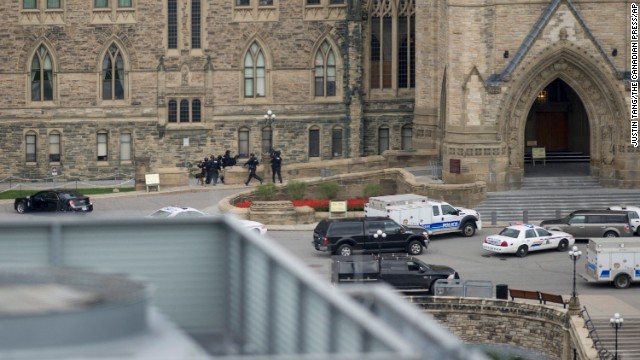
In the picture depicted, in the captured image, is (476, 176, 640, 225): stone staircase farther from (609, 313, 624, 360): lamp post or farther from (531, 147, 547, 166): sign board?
(609, 313, 624, 360): lamp post

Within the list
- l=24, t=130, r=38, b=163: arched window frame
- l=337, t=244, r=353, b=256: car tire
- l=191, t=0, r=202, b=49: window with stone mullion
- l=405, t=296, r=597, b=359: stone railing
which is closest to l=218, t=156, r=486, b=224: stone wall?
l=337, t=244, r=353, b=256: car tire

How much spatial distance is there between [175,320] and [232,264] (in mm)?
669

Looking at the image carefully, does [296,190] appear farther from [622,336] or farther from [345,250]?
[622,336]

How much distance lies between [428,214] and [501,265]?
4.17 metres

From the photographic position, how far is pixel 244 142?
73.6 meters

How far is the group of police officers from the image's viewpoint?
6606 cm

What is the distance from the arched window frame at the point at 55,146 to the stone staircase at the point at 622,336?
32887 mm

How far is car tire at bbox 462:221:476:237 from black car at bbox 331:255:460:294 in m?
7.24

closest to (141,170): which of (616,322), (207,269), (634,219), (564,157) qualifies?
(564,157)

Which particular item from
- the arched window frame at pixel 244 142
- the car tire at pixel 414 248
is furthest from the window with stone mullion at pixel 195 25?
the car tire at pixel 414 248

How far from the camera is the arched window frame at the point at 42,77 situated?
72938mm

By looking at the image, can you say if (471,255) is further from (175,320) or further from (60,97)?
(175,320)

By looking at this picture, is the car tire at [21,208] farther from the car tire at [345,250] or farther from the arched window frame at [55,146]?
the car tire at [345,250]

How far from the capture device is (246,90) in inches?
2896
